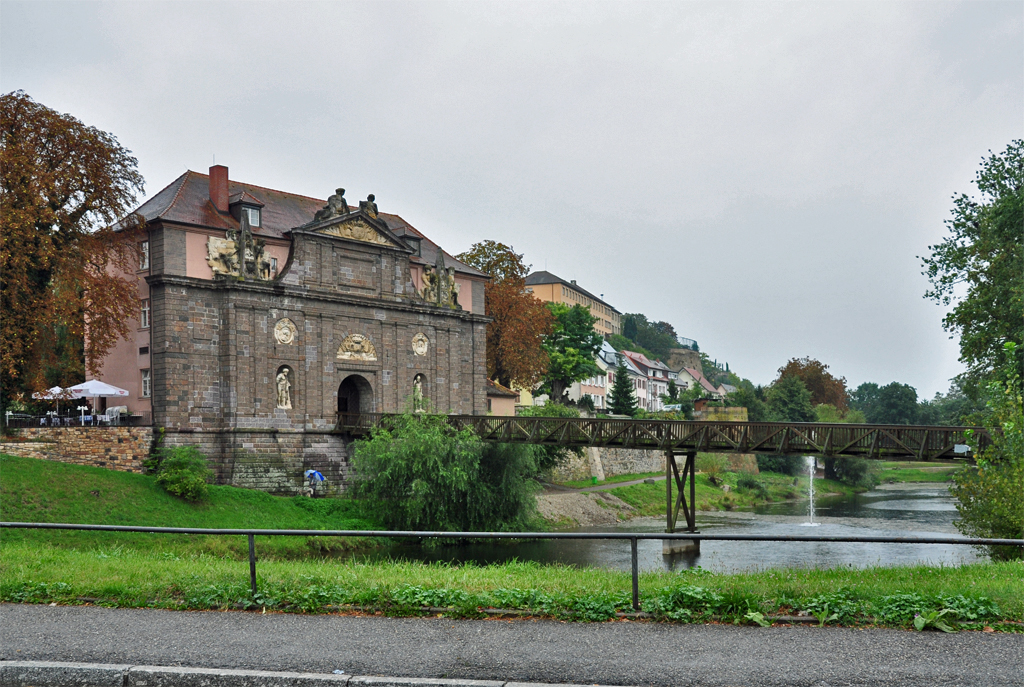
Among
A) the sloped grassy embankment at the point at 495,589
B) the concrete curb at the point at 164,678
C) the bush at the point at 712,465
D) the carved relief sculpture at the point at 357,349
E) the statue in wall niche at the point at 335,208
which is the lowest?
the bush at the point at 712,465

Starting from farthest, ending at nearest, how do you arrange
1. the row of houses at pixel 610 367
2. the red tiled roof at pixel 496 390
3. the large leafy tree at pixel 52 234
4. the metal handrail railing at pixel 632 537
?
the row of houses at pixel 610 367
the red tiled roof at pixel 496 390
the large leafy tree at pixel 52 234
the metal handrail railing at pixel 632 537

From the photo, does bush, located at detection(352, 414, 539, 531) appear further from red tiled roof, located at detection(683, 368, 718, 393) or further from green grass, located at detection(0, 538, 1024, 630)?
red tiled roof, located at detection(683, 368, 718, 393)

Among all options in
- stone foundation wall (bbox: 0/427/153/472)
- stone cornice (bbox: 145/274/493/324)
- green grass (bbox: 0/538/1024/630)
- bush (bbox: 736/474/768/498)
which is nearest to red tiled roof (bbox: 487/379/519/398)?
stone cornice (bbox: 145/274/493/324)

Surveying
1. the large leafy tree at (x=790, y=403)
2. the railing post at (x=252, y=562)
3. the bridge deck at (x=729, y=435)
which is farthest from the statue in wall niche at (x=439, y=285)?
the large leafy tree at (x=790, y=403)

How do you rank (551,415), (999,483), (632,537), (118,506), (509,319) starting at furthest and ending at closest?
(509,319) < (551,415) < (118,506) < (999,483) < (632,537)

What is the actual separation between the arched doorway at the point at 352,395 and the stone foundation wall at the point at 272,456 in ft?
9.47

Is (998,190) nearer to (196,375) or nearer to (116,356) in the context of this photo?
(196,375)

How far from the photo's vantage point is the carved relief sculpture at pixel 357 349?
40.2 metres

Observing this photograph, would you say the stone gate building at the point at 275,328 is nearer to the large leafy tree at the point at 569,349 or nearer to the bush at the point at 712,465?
the large leafy tree at the point at 569,349

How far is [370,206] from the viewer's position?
138 ft

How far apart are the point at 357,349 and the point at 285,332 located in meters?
3.82

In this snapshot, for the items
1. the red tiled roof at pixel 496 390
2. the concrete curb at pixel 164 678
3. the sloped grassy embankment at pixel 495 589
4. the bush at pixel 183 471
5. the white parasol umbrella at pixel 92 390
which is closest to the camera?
the concrete curb at pixel 164 678

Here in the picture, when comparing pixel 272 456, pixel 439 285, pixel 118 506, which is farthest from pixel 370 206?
pixel 118 506

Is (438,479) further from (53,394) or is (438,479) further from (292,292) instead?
(53,394)
